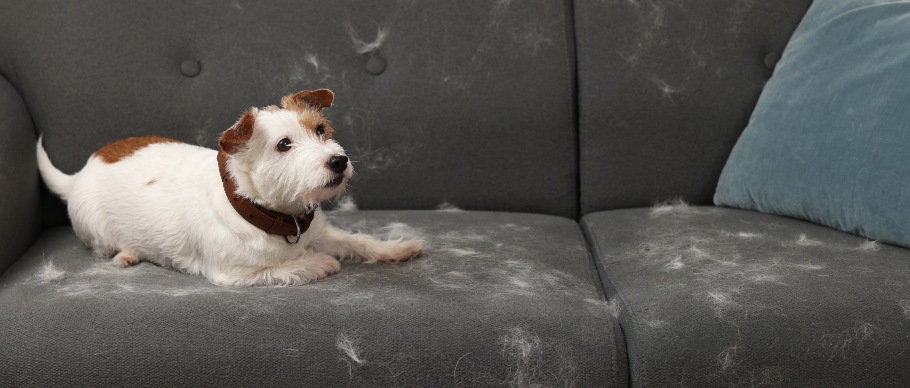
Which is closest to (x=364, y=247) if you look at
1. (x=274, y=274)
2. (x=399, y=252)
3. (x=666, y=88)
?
(x=399, y=252)

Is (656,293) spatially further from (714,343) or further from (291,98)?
(291,98)

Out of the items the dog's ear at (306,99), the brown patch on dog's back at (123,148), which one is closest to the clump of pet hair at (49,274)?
the brown patch on dog's back at (123,148)

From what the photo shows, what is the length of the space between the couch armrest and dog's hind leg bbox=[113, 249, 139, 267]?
19 centimetres

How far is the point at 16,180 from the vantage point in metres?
1.52

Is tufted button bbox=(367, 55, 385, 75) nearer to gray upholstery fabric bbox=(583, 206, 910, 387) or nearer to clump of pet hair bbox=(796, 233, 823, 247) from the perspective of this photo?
gray upholstery fabric bbox=(583, 206, 910, 387)

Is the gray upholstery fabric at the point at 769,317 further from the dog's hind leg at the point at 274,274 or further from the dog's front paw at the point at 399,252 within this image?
the dog's hind leg at the point at 274,274

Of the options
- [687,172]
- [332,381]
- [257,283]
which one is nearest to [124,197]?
[257,283]

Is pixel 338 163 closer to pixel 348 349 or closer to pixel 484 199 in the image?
pixel 348 349

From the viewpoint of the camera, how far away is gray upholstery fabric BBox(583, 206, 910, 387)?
1.15m

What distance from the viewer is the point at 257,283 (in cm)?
132

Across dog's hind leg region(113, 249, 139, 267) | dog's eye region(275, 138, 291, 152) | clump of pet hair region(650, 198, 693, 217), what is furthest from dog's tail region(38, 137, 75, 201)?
clump of pet hair region(650, 198, 693, 217)

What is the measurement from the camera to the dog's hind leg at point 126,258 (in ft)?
4.66

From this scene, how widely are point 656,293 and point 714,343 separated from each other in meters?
0.13

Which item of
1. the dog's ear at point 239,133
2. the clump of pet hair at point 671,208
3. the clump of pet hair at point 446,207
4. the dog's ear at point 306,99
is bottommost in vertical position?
the clump of pet hair at point 671,208
